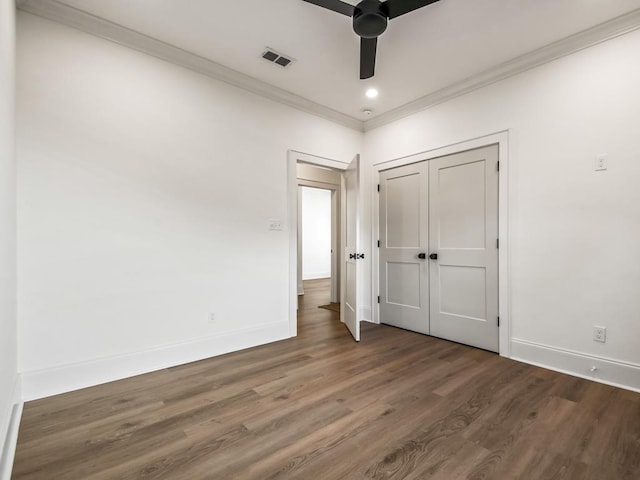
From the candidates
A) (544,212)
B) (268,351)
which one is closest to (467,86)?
(544,212)

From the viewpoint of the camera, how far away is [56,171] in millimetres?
2205

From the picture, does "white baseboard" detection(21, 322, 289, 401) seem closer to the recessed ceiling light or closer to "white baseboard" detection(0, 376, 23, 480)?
"white baseboard" detection(0, 376, 23, 480)

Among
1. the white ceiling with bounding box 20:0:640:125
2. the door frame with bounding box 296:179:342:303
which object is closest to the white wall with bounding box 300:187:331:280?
the door frame with bounding box 296:179:342:303

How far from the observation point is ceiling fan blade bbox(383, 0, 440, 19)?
1.91 meters

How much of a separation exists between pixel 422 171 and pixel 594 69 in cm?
165

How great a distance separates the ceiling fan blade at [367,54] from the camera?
227 centimetres

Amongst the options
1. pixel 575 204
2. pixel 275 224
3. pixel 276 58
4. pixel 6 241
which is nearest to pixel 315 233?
pixel 275 224

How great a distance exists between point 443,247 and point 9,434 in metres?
3.68

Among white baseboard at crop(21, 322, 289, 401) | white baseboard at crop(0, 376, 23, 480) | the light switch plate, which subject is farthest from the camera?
the light switch plate

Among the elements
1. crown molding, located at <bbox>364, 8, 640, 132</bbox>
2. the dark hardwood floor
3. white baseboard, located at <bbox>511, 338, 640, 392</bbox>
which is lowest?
the dark hardwood floor

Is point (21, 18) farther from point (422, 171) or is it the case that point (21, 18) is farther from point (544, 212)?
point (544, 212)

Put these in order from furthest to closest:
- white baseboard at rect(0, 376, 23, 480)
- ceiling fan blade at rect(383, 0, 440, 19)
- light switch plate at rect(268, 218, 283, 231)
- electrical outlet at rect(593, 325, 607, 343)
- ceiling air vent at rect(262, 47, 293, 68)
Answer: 1. light switch plate at rect(268, 218, 283, 231)
2. ceiling air vent at rect(262, 47, 293, 68)
3. electrical outlet at rect(593, 325, 607, 343)
4. ceiling fan blade at rect(383, 0, 440, 19)
5. white baseboard at rect(0, 376, 23, 480)

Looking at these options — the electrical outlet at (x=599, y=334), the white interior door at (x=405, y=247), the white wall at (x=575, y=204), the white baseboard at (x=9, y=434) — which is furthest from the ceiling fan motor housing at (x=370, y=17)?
the white baseboard at (x=9, y=434)

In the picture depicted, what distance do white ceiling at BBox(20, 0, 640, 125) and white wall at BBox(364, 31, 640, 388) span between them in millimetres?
372
